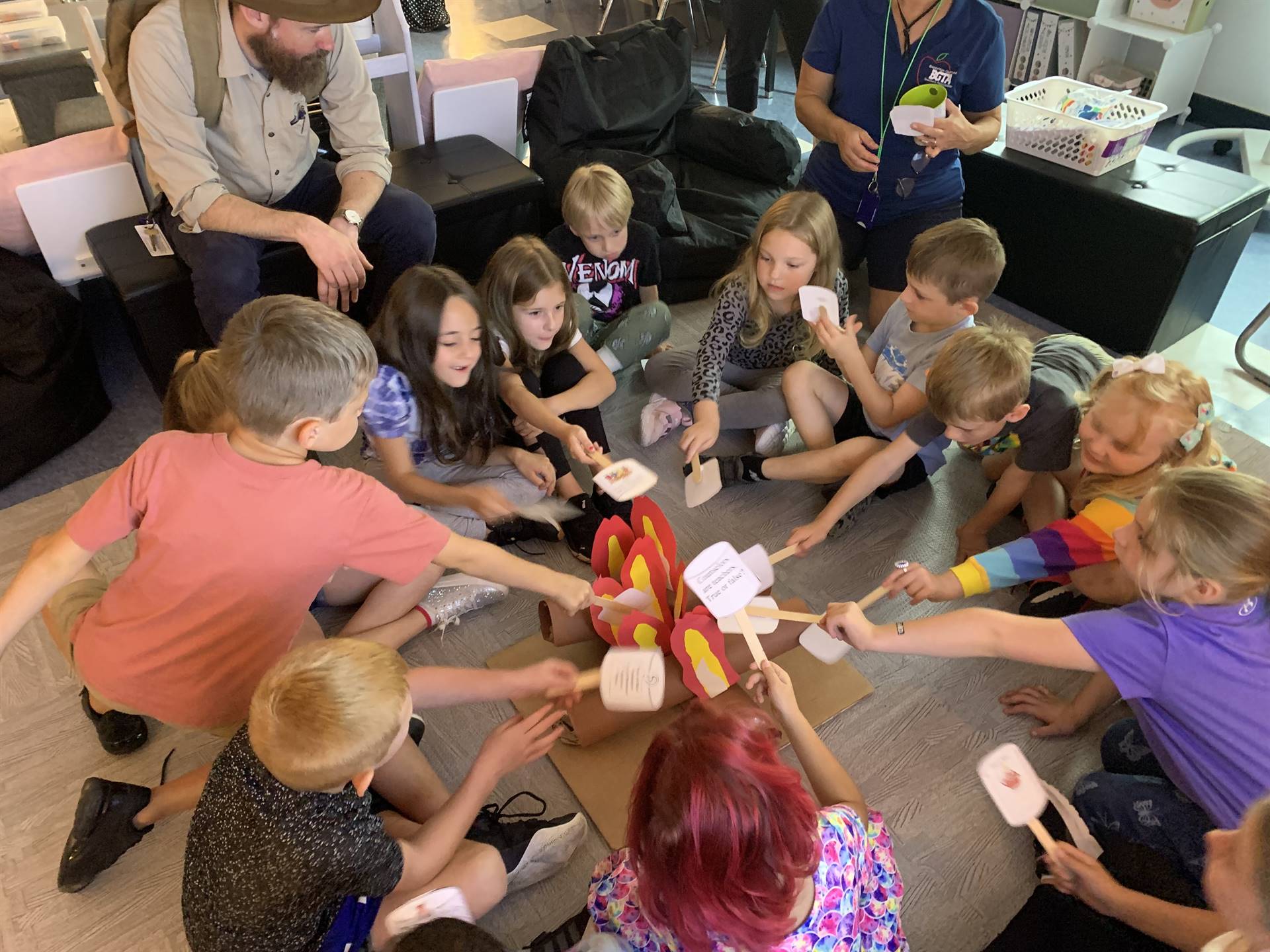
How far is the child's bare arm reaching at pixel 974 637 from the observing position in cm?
128

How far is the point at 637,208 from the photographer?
267 cm

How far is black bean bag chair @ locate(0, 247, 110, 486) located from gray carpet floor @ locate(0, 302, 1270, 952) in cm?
14

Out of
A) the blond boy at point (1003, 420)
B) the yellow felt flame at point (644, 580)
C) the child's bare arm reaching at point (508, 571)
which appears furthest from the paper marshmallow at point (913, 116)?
the child's bare arm reaching at point (508, 571)

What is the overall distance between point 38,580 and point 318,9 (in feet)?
4.38

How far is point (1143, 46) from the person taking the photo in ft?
12.7

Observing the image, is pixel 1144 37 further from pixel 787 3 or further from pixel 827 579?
pixel 827 579

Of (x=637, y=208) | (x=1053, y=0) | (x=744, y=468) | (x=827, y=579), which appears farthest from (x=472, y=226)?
(x=1053, y=0)

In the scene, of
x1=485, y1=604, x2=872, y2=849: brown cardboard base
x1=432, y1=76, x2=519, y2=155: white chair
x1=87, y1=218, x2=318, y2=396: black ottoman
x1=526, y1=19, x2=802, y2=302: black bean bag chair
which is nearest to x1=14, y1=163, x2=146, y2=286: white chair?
x1=87, y1=218, x2=318, y2=396: black ottoman

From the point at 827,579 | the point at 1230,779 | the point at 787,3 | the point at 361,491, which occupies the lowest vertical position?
the point at 827,579

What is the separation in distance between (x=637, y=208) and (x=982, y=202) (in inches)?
43.9

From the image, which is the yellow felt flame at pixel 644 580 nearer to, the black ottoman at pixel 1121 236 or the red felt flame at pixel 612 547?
the red felt flame at pixel 612 547

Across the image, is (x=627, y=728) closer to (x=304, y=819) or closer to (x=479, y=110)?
(x=304, y=819)

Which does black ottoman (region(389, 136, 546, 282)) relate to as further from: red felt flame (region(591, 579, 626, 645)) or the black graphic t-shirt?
red felt flame (region(591, 579, 626, 645))

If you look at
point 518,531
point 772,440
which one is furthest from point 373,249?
point 772,440
